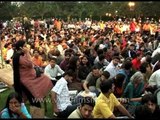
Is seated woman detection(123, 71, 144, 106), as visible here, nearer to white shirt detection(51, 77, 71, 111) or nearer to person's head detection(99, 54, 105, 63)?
white shirt detection(51, 77, 71, 111)

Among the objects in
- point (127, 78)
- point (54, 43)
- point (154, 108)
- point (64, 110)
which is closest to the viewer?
point (154, 108)

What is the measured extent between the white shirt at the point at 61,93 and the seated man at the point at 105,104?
3.61 feet

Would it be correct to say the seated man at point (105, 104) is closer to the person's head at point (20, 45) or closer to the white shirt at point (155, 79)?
the white shirt at point (155, 79)

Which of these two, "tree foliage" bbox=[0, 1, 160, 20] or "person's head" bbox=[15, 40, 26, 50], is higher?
"person's head" bbox=[15, 40, 26, 50]

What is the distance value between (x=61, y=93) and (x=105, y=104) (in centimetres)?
145

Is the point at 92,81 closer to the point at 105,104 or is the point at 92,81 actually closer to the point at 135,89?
the point at 135,89

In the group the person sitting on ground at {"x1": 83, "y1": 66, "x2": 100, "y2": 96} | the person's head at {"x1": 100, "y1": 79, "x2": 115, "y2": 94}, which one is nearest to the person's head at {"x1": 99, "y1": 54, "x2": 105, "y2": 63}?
the person sitting on ground at {"x1": 83, "y1": 66, "x2": 100, "y2": 96}

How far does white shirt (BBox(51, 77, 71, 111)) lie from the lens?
7.57 metres

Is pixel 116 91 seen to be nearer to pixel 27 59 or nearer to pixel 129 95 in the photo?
pixel 129 95

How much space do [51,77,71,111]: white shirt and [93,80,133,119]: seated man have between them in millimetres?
1099

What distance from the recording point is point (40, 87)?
8.55 metres

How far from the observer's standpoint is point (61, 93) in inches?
300

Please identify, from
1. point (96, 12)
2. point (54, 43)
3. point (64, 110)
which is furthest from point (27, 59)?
point (96, 12)

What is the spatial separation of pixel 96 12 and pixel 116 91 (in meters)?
44.9
